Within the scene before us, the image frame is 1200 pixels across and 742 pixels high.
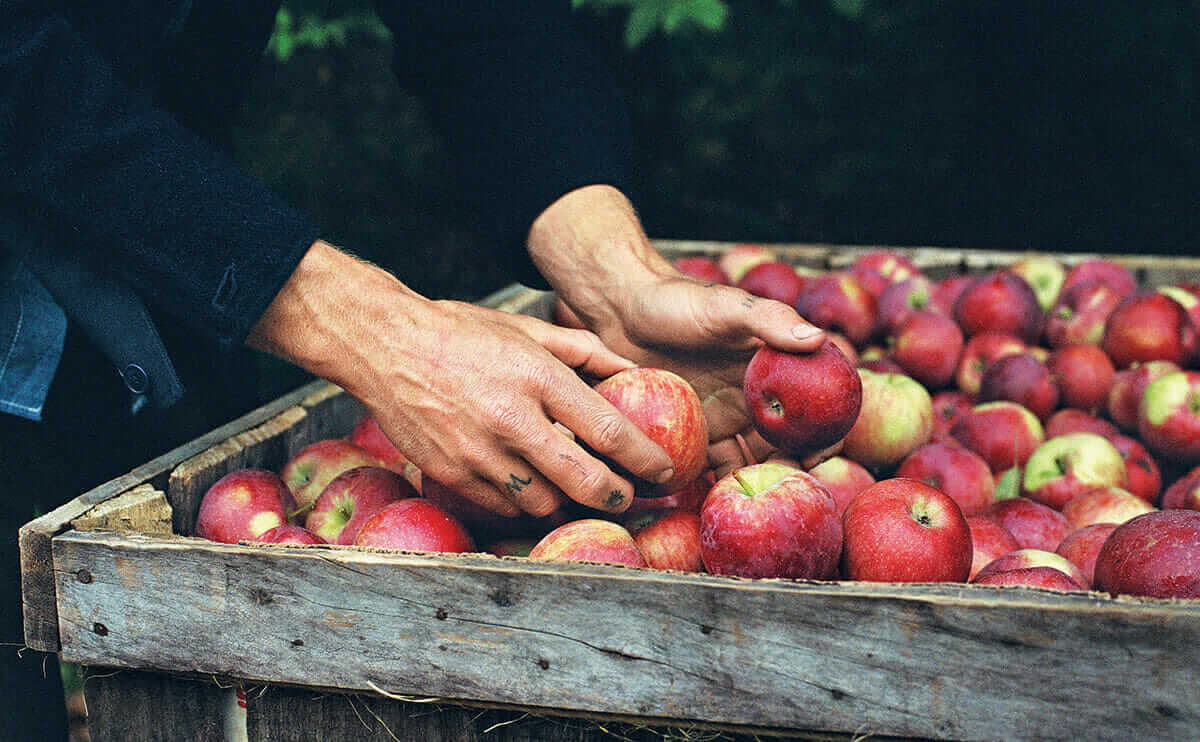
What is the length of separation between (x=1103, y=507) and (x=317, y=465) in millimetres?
1541

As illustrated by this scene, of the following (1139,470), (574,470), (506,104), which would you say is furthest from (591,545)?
(1139,470)

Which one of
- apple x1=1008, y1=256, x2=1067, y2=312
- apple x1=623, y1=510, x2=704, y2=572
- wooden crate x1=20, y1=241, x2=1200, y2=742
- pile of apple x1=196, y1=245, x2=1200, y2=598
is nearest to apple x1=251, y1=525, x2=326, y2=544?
pile of apple x1=196, y1=245, x2=1200, y2=598

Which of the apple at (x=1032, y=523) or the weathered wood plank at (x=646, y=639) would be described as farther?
the apple at (x=1032, y=523)

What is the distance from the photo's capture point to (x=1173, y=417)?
7.37 ft

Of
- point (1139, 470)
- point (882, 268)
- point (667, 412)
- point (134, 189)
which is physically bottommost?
point (1139, 470)

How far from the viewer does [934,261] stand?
3.51 metres

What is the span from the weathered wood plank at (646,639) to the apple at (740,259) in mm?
2133

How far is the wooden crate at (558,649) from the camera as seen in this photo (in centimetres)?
113

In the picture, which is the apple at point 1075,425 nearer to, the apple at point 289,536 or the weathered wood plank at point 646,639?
the weathered wood plank at point 646,639

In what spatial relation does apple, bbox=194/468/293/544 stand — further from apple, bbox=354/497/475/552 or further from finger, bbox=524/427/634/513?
finger, bbox=524/427/634/513

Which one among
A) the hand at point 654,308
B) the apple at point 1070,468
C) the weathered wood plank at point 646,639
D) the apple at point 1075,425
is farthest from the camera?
the apple at point 1075,425

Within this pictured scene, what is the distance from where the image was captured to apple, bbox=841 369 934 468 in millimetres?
2152

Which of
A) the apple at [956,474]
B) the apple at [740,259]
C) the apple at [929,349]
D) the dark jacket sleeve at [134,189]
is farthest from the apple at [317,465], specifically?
the apple at [740,259]

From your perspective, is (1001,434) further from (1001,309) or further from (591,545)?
(591,545)
